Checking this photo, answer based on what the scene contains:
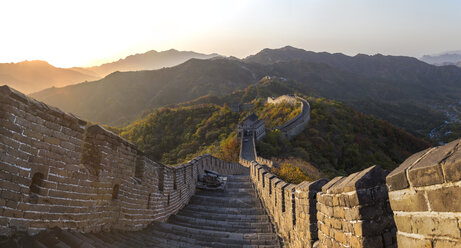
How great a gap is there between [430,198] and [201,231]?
19.5ft

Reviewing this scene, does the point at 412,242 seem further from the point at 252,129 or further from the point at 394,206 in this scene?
the point at 252,129

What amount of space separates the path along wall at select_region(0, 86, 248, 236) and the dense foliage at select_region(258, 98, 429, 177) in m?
Answer: 24.7

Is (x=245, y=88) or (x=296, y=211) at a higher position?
(x=245, y=88)

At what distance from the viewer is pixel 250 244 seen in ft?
20.8

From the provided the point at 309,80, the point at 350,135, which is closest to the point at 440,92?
the point at 309,80

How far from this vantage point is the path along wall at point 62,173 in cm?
296

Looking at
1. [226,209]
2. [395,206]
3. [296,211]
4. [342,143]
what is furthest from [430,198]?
[342,143]

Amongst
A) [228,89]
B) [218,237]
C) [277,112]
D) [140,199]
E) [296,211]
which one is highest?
[228,89]

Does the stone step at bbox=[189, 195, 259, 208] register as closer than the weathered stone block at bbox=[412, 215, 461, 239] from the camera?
No

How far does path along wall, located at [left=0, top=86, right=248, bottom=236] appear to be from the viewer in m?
2.96

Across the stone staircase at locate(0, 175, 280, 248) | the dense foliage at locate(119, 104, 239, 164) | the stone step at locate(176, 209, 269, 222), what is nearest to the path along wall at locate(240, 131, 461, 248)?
the stone staircase at locate(0, 175, 280, 248)

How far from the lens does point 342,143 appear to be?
129 feet

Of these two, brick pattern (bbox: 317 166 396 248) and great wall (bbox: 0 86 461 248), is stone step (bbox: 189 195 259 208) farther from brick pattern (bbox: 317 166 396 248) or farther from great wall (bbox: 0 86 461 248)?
brick pattern (bbox: 317 166 396 248)

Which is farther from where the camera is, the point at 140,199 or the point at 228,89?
the point at 228,89
